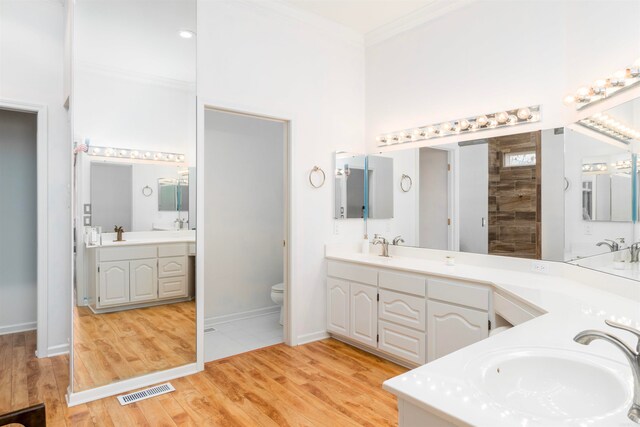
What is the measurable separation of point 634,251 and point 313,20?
10.3 feet

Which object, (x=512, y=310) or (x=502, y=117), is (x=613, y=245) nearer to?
(x=512, y=310)

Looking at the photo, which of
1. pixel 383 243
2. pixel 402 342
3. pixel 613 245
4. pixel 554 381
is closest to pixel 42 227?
pixel 383 243

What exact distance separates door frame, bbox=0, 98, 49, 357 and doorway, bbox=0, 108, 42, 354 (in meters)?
0.82

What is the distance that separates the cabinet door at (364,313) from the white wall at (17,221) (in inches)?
128

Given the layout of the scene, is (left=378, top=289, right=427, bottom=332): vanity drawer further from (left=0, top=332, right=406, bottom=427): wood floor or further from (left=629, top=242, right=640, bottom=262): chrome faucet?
(left=629, top=242, right=640, bottom=262): chrome faucet

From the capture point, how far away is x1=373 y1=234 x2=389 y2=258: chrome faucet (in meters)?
3.72

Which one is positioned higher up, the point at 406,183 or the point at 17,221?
the point at 406,183

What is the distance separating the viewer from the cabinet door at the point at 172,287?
2.97m

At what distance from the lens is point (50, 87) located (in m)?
3.27

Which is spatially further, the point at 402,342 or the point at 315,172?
the point at 315,172

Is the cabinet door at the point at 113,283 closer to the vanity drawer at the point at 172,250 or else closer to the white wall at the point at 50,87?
the vanity drawer at the point at 172,250

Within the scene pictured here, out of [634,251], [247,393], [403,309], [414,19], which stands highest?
[414,19]

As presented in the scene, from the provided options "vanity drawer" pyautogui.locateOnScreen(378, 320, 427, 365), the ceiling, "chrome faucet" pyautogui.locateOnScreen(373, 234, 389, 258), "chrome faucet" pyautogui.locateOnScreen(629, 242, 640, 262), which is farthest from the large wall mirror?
"chrome faucet" pyautogui.locateOnScreen(629, 242, 640, 262)

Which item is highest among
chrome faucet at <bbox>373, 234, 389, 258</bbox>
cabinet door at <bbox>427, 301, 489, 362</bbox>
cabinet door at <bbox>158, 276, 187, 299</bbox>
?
chrome faucet at <bbox>373, 234, 389, 258</bbox>
